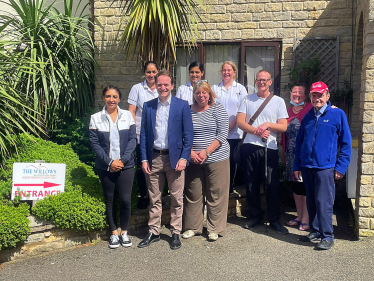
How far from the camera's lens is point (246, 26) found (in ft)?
26.4

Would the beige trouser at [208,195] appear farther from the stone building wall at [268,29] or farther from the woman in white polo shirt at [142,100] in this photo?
the stone building wall at [268,29]

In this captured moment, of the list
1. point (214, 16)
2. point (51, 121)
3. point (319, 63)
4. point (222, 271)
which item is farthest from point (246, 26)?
point (222, 271)

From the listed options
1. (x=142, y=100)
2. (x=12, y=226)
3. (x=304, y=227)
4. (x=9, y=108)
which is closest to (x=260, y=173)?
(x=304, y=227)

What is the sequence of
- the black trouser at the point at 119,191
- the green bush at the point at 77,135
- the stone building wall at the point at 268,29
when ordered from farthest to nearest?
the stone building wall at the point at 268,29
the green bush at the point at 77,135
the black trouser at the point at 119,191

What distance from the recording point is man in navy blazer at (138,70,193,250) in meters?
5.02

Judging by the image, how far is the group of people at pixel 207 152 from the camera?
4.99m

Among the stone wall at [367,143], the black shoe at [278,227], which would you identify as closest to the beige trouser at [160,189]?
the black shoe at [278,227]

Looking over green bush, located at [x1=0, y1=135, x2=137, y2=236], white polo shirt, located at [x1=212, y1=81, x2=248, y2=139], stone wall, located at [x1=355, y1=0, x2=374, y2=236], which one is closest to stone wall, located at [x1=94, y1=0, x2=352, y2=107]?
white polo shirt, located at [x1=212, y1=81, x2=248, y2=139]

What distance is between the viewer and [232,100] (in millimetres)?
5945

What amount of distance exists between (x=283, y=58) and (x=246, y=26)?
35.5 inches

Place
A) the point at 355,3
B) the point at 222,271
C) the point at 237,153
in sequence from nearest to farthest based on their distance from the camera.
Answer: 1. the point at 222,271
2. the point at 237,153
3. the point at 355,3

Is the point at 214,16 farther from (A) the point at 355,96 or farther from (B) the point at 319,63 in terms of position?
(A) the point at 355,96

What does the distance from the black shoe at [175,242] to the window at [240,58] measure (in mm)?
3811

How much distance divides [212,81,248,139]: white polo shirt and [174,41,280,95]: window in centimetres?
216
